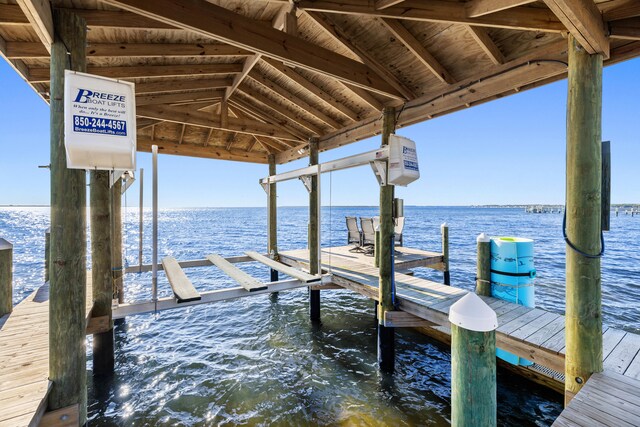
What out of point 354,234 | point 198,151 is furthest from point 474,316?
point 354,234

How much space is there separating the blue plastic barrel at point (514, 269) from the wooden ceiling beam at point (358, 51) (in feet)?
9.51

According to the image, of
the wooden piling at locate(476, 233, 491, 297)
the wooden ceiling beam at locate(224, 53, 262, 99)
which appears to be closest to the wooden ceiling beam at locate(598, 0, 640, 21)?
the wooden piling at locate(476, 233, 491, 297)

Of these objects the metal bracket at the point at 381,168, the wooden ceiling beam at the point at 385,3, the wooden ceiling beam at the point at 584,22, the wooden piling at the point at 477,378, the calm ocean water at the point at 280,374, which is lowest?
the calm ocean water at the point at 280,374

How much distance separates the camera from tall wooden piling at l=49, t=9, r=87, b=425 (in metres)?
2.39

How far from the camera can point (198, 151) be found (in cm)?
745

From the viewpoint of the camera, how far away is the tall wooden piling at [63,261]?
239 cm

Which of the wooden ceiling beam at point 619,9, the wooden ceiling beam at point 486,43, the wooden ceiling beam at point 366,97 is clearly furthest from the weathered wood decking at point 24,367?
the wooden ceiling beam at point 619,9

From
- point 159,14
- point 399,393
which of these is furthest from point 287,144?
point 399,393

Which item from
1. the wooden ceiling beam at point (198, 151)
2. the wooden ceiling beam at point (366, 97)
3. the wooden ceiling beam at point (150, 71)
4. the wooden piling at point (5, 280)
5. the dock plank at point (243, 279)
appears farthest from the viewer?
the wooden ceiling beam at point (198, 151)

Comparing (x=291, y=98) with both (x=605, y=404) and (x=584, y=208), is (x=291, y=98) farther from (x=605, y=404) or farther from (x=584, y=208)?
(x=605, y=404)

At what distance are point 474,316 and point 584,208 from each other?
1.59 meters

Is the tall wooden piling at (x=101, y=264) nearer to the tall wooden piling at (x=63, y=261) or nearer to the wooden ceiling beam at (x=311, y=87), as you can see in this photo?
the tall wooden piling at (x=63, y=261)

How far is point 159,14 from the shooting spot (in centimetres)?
237

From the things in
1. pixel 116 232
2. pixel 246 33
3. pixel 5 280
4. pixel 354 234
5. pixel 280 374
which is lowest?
pixel 280 374
